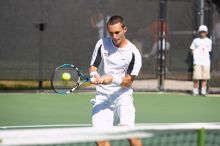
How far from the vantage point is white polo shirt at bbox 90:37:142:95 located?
192 inches

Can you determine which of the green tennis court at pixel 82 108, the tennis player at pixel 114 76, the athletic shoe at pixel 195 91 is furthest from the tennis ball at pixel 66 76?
the athletic shoe at pixel 195 91

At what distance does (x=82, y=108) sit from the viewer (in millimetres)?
9336

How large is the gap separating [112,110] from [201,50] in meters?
7.10

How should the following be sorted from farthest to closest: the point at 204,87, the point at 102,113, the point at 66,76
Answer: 1. the point at 204,87
2. the point at 66,76
3. the point at 102,113

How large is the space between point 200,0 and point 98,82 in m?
7.80

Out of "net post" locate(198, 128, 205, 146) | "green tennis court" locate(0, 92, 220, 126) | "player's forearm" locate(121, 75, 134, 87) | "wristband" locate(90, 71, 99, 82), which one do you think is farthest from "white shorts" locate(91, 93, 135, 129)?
"green tennis court" locate(0, 92, 220, 126)

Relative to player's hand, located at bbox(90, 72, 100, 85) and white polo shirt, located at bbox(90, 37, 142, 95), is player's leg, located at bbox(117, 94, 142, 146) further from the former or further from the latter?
player's hand, located at bbox(90, 72, 100, 85)

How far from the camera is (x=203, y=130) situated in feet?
10.0

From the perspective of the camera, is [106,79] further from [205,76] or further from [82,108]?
[205,76]

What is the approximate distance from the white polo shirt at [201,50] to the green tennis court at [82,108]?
2.54 ft

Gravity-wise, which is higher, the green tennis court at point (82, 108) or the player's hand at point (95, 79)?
the player's hand at point (95, 79)

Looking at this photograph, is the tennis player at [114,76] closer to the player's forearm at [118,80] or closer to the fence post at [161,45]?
the player's forearm at [118,80]

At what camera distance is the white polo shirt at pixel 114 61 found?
4879mm

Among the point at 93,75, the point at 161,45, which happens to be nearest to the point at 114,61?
the point at 93,75
